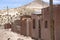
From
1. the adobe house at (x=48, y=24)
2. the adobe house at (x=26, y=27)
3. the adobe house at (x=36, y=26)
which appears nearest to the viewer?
the adobe house at (x=48, y=24)

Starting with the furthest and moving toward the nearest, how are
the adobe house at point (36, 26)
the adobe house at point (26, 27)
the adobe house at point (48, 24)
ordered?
the adobe house at point (26, 27)
the adobe house at point (36, 26)
the adobe house at point (48, 24)

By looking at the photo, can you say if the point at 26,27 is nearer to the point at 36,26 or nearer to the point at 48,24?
the point at 36,26

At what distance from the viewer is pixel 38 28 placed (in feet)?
84.8

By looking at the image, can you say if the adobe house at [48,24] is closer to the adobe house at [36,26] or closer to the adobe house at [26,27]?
the adobe house at [36,26]

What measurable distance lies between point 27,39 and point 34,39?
0.98 metres

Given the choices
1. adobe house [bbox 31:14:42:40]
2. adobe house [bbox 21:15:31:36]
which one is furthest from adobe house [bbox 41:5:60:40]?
adobe house [bbox 21:15:31:36]

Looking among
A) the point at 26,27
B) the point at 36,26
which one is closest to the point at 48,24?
the point at 36,26

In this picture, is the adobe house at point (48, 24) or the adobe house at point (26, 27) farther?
the adobe house at point (26, 27)

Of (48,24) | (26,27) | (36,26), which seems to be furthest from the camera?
(26,27)

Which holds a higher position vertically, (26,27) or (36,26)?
(36,26)

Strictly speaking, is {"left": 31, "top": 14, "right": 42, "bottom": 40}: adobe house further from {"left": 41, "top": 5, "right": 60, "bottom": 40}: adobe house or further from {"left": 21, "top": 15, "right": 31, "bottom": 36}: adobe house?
{"left": 21, "top": 15, "right": 31, "bottom": 36}: adobe house

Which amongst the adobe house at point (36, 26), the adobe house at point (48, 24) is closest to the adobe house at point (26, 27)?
the adobe house at point (36, 26)

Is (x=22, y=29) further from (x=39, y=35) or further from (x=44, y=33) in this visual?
(x=44, y=33)

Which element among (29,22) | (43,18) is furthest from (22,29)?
(43,18)
